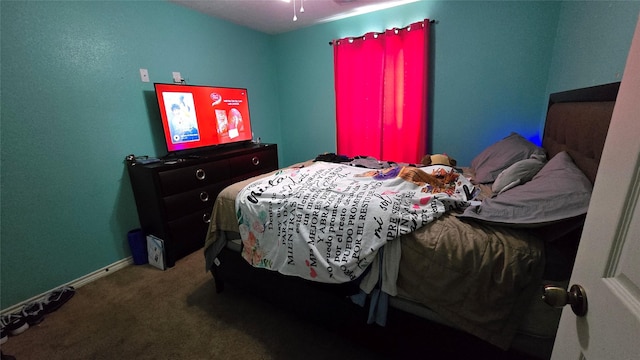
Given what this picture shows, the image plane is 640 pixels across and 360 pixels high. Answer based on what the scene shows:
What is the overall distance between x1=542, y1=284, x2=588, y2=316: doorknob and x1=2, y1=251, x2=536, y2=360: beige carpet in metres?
0.68

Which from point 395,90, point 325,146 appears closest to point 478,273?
point 395,90

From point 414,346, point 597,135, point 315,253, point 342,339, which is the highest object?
point 597,135

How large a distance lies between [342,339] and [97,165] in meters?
2.31

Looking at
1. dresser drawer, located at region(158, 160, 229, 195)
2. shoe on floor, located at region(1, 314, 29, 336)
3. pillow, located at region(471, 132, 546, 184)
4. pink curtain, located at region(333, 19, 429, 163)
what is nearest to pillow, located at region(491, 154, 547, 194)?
pillow, located at region(471, 132, 546, 184)

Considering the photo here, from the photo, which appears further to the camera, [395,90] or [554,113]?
[395,90]

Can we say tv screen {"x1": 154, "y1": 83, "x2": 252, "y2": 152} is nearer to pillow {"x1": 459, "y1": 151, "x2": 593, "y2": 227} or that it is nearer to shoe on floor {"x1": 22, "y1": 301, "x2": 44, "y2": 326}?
shoe on floor {"x1": 22, "y1": 301, "x2": 44, "y2": 326}

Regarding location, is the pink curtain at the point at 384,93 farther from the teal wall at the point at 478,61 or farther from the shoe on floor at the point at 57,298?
the shoe on floor at the point at 57,298

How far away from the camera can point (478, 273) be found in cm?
99

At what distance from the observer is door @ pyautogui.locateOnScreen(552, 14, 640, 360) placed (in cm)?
40

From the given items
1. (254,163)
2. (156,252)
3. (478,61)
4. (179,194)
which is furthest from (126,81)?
(478,61)

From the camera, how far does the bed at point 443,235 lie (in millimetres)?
956

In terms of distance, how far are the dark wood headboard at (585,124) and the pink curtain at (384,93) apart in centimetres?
129

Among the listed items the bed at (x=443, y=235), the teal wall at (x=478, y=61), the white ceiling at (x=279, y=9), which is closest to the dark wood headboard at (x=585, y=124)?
the bed at (x=443, y=235)

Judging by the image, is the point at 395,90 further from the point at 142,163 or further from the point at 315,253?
the point at 142,163
